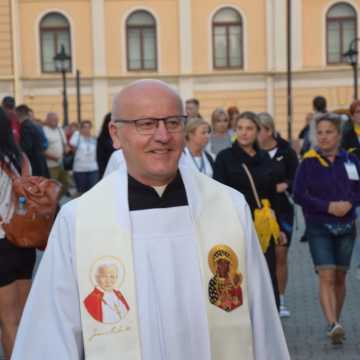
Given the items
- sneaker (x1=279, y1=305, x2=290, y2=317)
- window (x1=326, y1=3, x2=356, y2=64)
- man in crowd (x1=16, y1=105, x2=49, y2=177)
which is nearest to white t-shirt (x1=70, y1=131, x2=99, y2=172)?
man in crowd (x1=16, y1=105, x2=49, y2=177)

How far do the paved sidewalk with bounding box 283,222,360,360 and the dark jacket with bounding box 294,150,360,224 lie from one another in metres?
0.94

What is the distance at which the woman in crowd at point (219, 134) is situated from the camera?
10102 mm

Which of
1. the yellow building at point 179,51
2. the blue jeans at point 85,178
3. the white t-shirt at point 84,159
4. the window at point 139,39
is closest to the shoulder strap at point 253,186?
the white t-shirt at point 84,159

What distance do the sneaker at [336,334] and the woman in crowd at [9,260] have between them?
2.55 meters

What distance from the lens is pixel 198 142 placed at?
8.51 metres

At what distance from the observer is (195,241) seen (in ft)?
11.0

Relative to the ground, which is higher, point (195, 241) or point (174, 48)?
point (174, 48)

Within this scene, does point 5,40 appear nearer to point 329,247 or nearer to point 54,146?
point 54,146

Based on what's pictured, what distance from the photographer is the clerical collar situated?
338 centimetres

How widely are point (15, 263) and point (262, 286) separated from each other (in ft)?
8.81

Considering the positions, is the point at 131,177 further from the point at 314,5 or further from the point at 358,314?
the point at 314,5

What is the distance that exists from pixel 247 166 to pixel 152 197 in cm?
391

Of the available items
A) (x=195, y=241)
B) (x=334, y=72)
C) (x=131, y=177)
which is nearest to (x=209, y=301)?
(x=195, y=241)

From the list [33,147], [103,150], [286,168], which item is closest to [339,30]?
[103,150]
